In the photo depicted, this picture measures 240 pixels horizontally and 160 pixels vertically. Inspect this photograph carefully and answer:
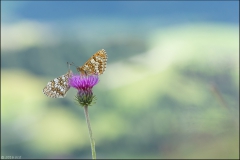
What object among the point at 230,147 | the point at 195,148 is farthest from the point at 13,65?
the point at 230,147

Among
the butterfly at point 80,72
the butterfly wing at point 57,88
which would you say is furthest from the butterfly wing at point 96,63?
the butterfly wing at point 57,88

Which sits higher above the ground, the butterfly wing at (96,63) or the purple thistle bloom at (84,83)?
the butterfly wing at (96,63)

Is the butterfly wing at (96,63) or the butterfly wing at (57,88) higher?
the butterfly wing at (96,63)

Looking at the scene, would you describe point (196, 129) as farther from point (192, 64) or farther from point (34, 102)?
point (34, 102)

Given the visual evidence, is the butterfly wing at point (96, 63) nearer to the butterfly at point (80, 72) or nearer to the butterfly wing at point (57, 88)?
the butterfly at point (80, 72)

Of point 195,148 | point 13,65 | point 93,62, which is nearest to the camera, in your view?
point 93,62

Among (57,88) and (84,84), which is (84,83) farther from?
(57,88)

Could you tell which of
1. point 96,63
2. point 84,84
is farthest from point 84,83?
point 96,63
